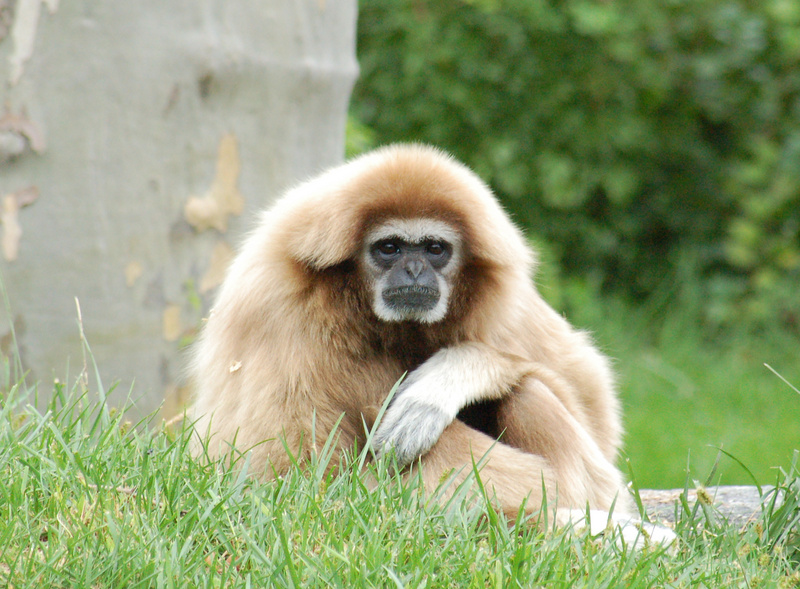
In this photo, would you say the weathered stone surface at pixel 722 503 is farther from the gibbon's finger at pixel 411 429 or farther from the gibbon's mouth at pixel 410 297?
the gibbon's mouth at pixel 410 297

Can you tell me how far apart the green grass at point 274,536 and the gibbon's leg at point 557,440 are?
502 mm

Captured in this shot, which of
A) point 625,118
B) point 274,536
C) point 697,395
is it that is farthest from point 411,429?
point 625,118

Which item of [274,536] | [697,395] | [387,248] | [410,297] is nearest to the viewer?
[274,536]

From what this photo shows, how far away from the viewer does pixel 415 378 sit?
12.2ft

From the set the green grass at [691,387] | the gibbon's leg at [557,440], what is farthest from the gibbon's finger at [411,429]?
the green grass at [691,387]

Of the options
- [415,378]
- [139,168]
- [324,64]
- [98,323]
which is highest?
[324,64]

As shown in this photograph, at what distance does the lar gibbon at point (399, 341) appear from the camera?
3.57m

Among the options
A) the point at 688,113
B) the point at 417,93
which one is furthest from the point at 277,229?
the point at 688,113

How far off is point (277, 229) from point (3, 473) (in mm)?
1422

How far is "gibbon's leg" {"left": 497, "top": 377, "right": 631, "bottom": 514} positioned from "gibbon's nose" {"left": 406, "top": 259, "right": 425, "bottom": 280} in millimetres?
591

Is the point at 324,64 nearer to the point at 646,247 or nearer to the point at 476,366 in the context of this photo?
the point at 476,366

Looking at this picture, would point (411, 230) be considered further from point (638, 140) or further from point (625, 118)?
point (638, 140)

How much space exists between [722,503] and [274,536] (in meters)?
2.17

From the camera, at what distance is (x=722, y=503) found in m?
4.02
